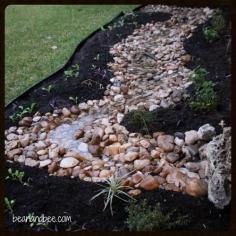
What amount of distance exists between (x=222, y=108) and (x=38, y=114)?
1.14 m

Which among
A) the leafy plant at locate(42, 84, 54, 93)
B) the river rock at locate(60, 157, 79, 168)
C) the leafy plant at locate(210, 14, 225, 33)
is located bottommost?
the river rock at locate(60, 157, 79, 168)

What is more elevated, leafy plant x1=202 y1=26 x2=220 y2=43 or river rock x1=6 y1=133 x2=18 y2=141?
leafy plant x1=202 y1=26 x2=220 y2=43

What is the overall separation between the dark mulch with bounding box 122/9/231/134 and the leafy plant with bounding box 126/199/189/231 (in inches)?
23.7

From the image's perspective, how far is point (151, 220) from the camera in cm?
235

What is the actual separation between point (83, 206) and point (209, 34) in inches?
64.5

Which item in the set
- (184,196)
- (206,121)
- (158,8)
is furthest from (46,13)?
(184,196)

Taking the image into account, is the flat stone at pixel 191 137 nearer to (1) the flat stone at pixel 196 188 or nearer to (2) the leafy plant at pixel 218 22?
(1) the flat stone at pixel 196 188

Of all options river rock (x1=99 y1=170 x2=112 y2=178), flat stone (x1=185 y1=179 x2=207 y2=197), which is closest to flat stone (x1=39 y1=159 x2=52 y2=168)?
river rock (x1=99 y1=170 x2=112 y2=178)

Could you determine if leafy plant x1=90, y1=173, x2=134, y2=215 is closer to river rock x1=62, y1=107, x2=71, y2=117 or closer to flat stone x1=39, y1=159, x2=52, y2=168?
flat stone x1=39, y1=159, x2=52, y2=168

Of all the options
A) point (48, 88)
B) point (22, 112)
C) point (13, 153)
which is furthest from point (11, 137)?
point (48, 88)

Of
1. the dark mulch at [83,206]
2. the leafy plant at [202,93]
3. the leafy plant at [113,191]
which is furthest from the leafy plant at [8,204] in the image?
the leafy plant at [202,93]

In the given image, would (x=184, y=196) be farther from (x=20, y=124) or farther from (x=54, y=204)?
(x=20, y=124)

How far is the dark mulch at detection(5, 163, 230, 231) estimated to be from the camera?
7.89ft

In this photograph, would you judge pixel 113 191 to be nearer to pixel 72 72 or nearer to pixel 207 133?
pixel 207 133
